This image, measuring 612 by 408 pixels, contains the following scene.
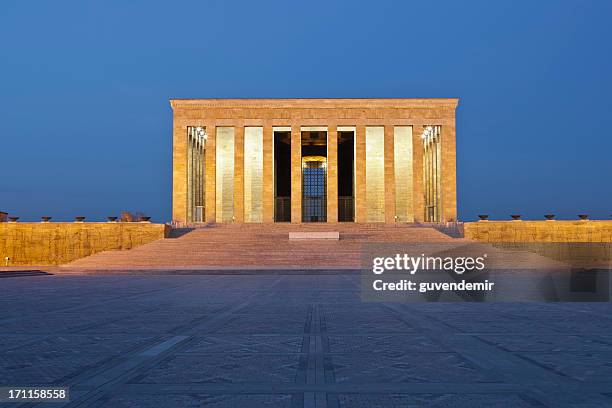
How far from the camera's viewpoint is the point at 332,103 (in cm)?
4606

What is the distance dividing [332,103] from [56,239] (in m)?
25.1

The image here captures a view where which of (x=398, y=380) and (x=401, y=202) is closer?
(x=398, y=380)

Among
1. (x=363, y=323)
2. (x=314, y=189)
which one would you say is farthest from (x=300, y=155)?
(x=363, y=323)

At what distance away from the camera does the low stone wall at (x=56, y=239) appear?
38125 millimetres

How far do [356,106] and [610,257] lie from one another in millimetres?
23130

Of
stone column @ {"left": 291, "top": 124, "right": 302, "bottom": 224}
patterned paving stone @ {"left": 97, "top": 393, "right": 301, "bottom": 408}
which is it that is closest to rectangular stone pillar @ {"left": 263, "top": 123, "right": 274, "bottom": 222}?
stone column @ {"left": 291, "top": 124, "right": 302, "bottom": 224}

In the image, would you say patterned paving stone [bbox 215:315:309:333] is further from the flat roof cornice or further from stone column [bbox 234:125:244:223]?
the flat roof cornice

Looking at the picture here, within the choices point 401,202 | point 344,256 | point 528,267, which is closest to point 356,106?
point 401,202

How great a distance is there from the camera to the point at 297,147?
46.0 metres

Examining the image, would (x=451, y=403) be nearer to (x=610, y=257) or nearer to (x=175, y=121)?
(x=610, y=257)

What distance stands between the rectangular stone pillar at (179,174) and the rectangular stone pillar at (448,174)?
22891mm

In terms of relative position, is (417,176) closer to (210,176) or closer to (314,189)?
(314,189)

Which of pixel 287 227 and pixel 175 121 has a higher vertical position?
pixel 175 121

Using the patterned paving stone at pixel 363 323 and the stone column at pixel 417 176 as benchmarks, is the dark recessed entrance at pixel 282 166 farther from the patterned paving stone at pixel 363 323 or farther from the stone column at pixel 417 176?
the patterned paving stone at pixel 363 323
